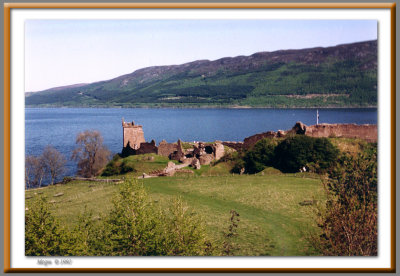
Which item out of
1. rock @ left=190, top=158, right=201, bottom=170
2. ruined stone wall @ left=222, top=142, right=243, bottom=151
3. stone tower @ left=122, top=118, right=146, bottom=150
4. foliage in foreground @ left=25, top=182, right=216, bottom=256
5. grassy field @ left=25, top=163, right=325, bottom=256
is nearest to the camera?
foliage in foreground @ left=25, top=182, right=216, bottom=256

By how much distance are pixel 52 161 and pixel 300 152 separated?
2630 cm

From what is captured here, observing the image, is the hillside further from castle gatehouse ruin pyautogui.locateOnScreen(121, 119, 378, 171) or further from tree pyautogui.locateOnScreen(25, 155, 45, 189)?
tree pyautogui.locateOnScreen(25, 155, 45, 189)

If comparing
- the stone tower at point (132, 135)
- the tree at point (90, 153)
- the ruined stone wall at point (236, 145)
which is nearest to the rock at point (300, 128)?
the ruined stone wall at point (236, 145)

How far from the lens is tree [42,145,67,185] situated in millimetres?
34888

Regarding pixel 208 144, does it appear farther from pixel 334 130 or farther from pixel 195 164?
pixel 334 130

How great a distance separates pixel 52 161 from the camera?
3716cm

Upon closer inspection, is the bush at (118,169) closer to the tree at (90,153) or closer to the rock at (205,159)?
the rock at (205,159)

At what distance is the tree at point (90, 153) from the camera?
143 feet

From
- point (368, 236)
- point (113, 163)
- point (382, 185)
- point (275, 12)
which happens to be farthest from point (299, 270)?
point (113, 163)

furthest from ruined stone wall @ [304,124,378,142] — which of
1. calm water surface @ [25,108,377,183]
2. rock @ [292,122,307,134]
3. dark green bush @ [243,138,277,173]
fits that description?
dark green bush @ [243,138,277,173]

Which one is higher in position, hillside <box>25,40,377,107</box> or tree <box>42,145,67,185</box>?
hillside <box>25,40,377,107</box>

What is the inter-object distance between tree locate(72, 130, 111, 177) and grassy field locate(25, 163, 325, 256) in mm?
16618

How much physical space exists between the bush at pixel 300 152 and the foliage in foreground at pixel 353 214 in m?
16.8

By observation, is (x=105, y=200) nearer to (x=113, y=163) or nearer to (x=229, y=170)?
(x=229, y=170)
